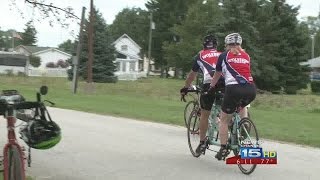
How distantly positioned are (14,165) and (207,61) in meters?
5.10

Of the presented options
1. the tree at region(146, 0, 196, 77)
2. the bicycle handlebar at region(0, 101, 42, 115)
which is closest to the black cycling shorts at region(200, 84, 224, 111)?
the bicycle handlebar at region(0, 101, 42, 115)

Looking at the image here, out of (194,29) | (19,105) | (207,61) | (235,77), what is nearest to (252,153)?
(235,77)

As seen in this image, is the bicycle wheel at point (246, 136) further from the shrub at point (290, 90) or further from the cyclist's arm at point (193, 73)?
the shrub at point (290, 90)

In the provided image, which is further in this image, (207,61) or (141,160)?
(207,61)

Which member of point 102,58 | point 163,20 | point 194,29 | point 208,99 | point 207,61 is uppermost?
point 163,20

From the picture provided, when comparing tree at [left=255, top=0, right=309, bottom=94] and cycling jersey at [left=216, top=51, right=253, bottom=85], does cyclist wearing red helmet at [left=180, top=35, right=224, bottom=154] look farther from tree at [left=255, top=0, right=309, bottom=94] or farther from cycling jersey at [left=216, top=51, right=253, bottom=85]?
tree at [left=255, top=0, right=309, bottom=94]

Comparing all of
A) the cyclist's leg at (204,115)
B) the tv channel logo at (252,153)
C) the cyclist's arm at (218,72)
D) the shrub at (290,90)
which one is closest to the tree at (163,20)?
the shrub at (290,90)

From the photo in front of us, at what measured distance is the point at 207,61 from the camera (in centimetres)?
1010

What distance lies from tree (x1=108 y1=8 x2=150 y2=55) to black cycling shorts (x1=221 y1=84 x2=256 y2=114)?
302ft

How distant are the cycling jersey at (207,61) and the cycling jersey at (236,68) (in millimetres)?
1675

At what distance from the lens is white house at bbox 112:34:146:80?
7170cm

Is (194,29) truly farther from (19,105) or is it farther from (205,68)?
(19,105)

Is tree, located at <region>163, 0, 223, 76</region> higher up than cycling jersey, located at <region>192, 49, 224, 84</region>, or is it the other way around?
tree, located at <region>163, 0, 223, 76</region>

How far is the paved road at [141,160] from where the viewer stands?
325 inches
